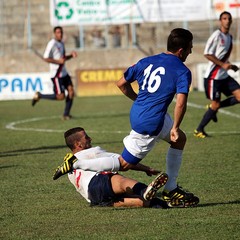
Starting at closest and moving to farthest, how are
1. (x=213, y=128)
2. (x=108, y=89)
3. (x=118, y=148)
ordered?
1. (x=118, y=148)
2. (x=213, y=128)
3. (x=108, y=89)

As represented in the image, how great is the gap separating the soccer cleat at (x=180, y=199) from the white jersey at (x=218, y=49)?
292 inches

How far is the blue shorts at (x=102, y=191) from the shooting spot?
8734 millimetres

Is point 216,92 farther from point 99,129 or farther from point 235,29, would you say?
point 235,29

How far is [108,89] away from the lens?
2978cm

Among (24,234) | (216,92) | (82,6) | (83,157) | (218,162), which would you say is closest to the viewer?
(24,234)

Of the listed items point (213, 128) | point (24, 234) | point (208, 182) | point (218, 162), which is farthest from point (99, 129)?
point (24, 234)

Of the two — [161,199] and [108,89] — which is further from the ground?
[161,199]

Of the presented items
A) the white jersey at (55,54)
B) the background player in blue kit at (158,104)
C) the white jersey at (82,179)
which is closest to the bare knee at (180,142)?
the background player in blue kit at (158,104)

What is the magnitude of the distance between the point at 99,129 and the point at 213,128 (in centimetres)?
230

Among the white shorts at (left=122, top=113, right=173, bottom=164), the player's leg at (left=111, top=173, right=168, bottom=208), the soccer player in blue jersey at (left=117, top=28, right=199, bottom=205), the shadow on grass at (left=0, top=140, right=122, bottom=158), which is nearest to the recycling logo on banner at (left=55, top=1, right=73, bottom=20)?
the shadow on grass at (left=0, top=140, right=122, bottom=158)

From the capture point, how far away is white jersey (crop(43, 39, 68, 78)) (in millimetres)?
21172

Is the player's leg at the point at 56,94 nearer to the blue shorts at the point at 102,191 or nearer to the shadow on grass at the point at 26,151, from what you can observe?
the shadow on grass at the point at 26,151

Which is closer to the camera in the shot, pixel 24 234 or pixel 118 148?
pixel 24 234

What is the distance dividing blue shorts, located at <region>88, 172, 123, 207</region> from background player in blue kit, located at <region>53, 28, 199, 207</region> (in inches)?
5.5
